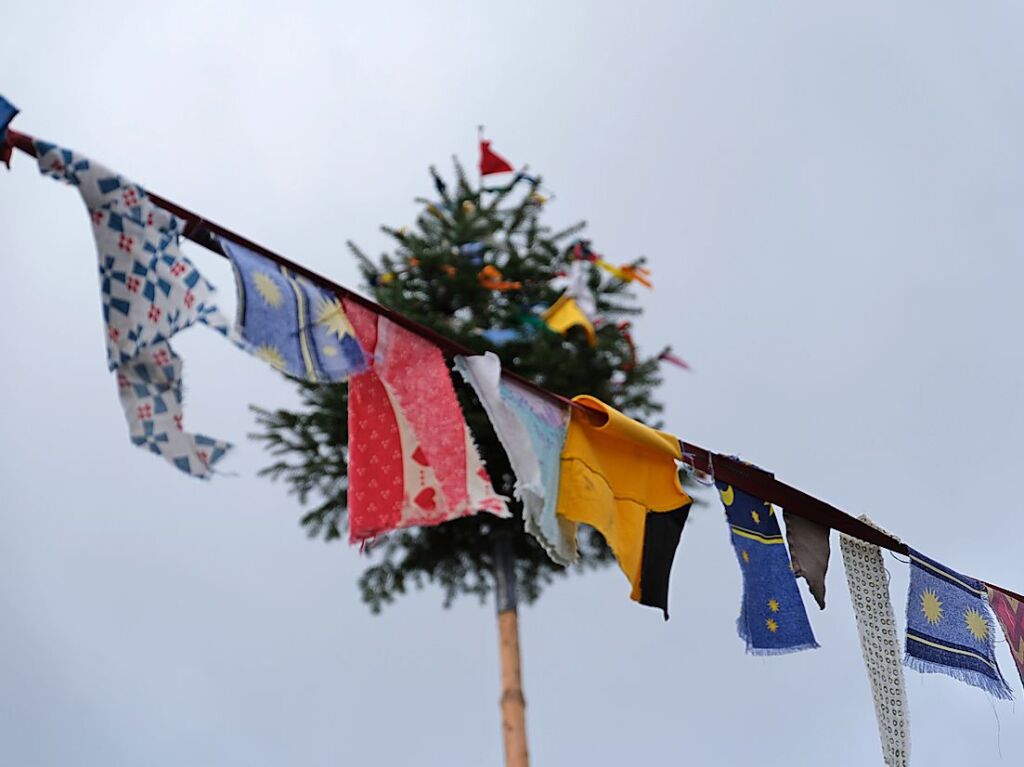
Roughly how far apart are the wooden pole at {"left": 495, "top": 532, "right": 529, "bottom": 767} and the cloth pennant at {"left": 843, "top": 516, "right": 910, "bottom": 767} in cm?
315

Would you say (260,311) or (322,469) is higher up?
(322,469)

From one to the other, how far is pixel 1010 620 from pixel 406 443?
2.39 metres

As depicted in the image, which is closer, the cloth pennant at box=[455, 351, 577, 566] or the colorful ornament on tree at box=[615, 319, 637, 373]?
the cloth pennant at box=[455, 351, 577, 566]

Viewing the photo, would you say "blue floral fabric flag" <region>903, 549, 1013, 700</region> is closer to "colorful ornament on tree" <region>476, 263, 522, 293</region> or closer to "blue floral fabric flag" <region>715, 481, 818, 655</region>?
"blue floral fabric flag" <region>715, 481, 818, 655</region>

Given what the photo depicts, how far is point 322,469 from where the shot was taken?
7309mm

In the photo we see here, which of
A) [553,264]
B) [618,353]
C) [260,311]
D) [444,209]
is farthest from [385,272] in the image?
[260,311]

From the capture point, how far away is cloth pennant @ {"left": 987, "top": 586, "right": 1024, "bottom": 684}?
158 inches

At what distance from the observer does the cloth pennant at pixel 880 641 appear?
364 centimetres

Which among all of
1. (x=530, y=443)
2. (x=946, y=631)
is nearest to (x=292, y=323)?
(x=530, y=443)

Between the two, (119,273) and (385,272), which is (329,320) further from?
(385,272)

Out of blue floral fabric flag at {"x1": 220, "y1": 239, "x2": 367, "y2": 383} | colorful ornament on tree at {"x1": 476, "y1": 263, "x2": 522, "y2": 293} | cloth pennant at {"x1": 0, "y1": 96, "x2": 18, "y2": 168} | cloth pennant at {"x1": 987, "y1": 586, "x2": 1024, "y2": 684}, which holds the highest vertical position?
colorful ornament on tree at {"x1": 476, "y1": 263, "x2": 522, "y2": 293}

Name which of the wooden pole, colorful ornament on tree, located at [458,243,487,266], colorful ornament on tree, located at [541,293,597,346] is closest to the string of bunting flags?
the wooden pole

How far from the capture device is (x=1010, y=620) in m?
4.07

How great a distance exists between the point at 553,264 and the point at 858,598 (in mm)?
4353
